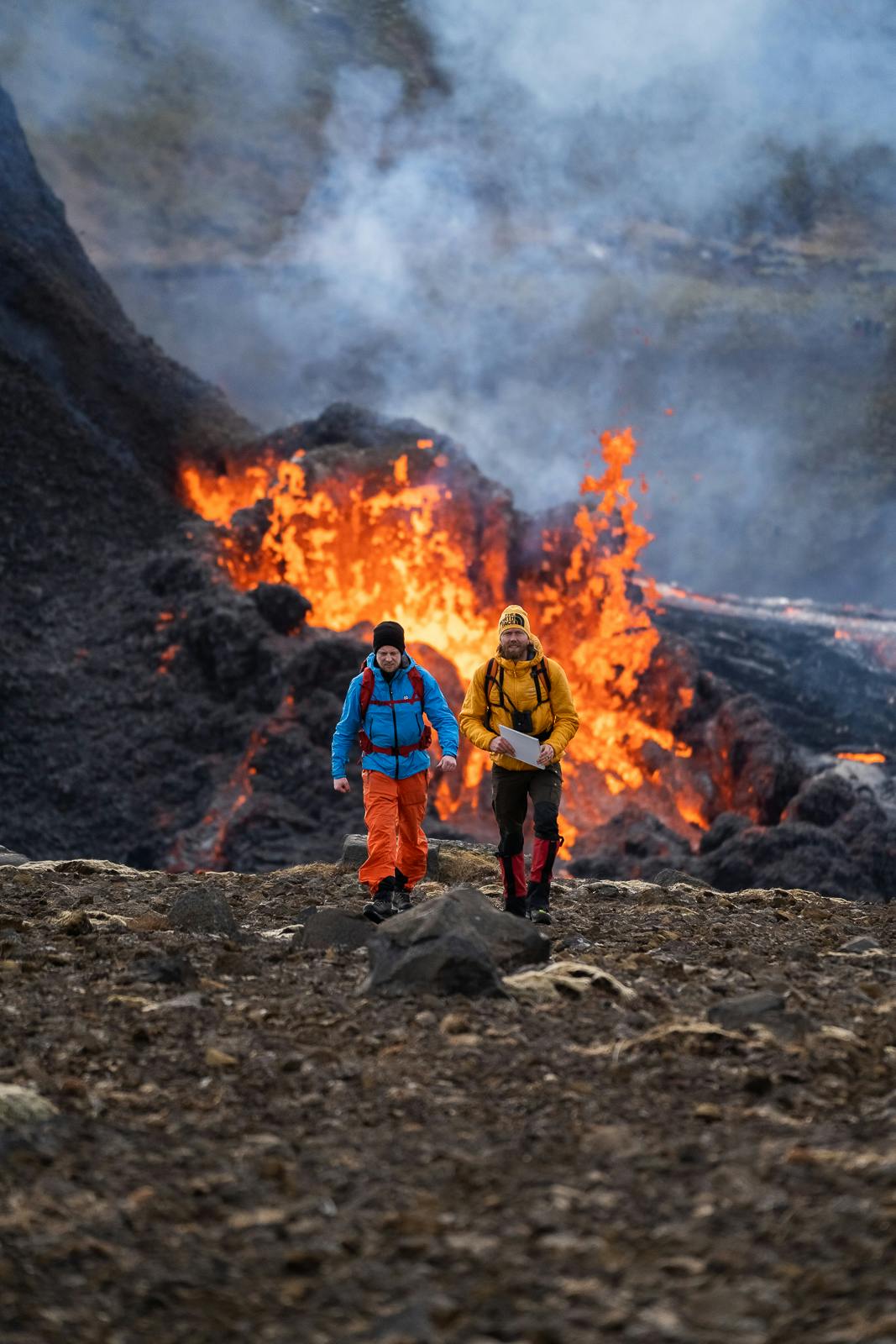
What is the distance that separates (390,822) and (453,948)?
223 cm

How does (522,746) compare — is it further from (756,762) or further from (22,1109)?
(756,762)

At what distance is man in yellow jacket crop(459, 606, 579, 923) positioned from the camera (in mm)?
8695

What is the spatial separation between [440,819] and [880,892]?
31.7 feet

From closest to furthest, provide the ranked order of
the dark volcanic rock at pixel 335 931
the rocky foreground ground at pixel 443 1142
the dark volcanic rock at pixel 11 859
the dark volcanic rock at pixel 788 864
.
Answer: the rocky foreground ground at pixel 443 1142 < the dark volcanic rock at pixel 335 931 < the dark volcanic rock at pixel 11 859 < the dark volcanic rock at pixel 788 864

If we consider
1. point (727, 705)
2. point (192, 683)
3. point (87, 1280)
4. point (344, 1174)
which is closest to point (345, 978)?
point (344, 1174)

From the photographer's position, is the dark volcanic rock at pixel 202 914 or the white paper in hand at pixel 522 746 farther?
the white paper in hand at pixel 522 746

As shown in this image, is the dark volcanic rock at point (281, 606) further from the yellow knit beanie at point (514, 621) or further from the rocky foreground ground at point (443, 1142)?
the rocky foreground ground at point (443, 1142)

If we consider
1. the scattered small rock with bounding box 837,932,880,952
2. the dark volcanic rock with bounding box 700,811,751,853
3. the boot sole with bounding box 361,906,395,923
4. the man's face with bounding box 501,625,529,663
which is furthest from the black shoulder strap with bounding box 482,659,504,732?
the dark volcanic rock with bounding box 700,811,751,853

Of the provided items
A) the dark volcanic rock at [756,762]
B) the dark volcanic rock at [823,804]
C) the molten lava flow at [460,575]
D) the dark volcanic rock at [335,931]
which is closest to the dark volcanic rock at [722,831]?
the dark volcanic rock at [823,804]

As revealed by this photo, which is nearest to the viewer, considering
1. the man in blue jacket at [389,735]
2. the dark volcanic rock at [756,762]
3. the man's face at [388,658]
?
the man's face at [388,658]

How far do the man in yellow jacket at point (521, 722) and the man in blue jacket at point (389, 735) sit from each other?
0.81 feet

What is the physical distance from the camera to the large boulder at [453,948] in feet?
21.5

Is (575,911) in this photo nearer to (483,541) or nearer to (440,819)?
(440,819)


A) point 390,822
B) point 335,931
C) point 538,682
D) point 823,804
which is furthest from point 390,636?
point 823,804
